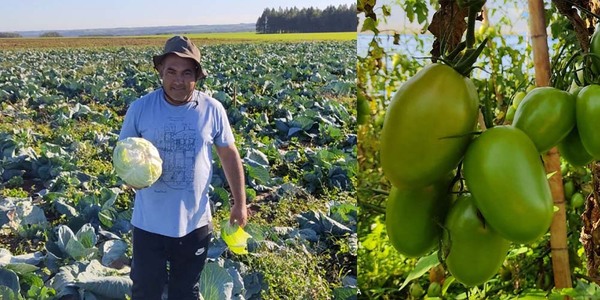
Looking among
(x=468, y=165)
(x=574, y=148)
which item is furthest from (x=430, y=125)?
(x=574, y=148)

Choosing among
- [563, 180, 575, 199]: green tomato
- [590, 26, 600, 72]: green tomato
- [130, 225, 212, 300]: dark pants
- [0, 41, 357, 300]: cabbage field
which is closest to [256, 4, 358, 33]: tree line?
[0, 41, 357, 300]: cabbage field

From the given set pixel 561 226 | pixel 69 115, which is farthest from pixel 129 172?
pixel 561 226

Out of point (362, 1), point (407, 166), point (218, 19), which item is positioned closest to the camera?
point (407, 166)

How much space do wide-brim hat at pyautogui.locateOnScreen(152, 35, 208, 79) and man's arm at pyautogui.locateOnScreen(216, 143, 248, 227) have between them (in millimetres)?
262

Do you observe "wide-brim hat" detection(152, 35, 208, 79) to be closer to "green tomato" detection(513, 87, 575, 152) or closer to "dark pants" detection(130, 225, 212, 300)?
"dark pants" detection(130, 225, 212, 300)

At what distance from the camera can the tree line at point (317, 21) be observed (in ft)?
8.33

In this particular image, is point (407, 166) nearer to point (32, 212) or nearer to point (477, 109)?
point (477, 109)

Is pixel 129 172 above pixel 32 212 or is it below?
above

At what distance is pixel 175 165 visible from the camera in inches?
79.1

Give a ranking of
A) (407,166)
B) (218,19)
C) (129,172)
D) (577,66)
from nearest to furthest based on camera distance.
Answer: (407,166) < (577,66) < (129,172) < (218,19)

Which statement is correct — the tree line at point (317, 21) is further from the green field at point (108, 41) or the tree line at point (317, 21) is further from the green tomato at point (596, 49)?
the green tomato at point (596, 49)

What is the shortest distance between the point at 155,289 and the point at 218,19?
0.96m

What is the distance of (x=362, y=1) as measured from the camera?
1290 millimetres

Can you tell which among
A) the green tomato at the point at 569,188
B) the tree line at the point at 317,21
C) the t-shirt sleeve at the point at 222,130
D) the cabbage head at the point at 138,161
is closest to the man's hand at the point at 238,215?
the t-shirt sleeve at the point at 222,130
